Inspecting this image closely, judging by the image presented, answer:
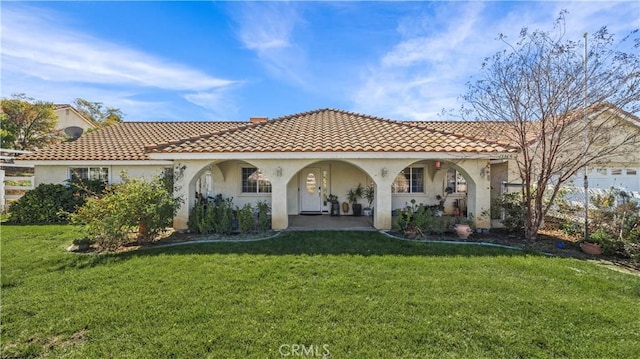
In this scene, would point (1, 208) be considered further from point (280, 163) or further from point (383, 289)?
point (383, 289)

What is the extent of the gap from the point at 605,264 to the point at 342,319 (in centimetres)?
785

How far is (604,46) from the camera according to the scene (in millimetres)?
8117

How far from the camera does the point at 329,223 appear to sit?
41.5 ft

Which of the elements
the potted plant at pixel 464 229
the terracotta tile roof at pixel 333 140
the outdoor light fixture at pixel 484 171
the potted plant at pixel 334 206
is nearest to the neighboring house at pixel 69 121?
the terracotta tile roof at pixel 333 140

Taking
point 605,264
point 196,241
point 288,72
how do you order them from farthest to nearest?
point 288,72, point 196,241, point 605,264

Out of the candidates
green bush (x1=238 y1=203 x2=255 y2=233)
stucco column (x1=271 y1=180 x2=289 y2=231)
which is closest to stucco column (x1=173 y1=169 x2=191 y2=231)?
green bush (x1=238 y1=203 x2=255 y2=233)

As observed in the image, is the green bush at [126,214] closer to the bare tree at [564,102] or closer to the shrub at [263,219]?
the shrub at [263,219]

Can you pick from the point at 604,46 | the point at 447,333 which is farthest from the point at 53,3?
the point at 604,46

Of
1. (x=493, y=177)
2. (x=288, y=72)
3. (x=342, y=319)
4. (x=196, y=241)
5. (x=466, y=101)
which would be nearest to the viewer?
(x=342, y=319)

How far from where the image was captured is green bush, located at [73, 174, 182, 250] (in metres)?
8.20

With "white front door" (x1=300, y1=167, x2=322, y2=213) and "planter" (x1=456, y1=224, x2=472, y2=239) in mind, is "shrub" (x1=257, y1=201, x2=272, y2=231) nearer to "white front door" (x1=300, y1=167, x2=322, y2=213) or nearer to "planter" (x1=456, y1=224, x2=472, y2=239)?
"white front door" (x1=300, y1=167, x2=322, y2=213)

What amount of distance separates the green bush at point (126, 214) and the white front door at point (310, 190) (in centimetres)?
749

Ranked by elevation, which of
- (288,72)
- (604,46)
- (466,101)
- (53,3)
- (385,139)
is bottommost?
(385,139)

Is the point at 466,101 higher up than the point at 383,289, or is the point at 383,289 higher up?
the point at 466,101
